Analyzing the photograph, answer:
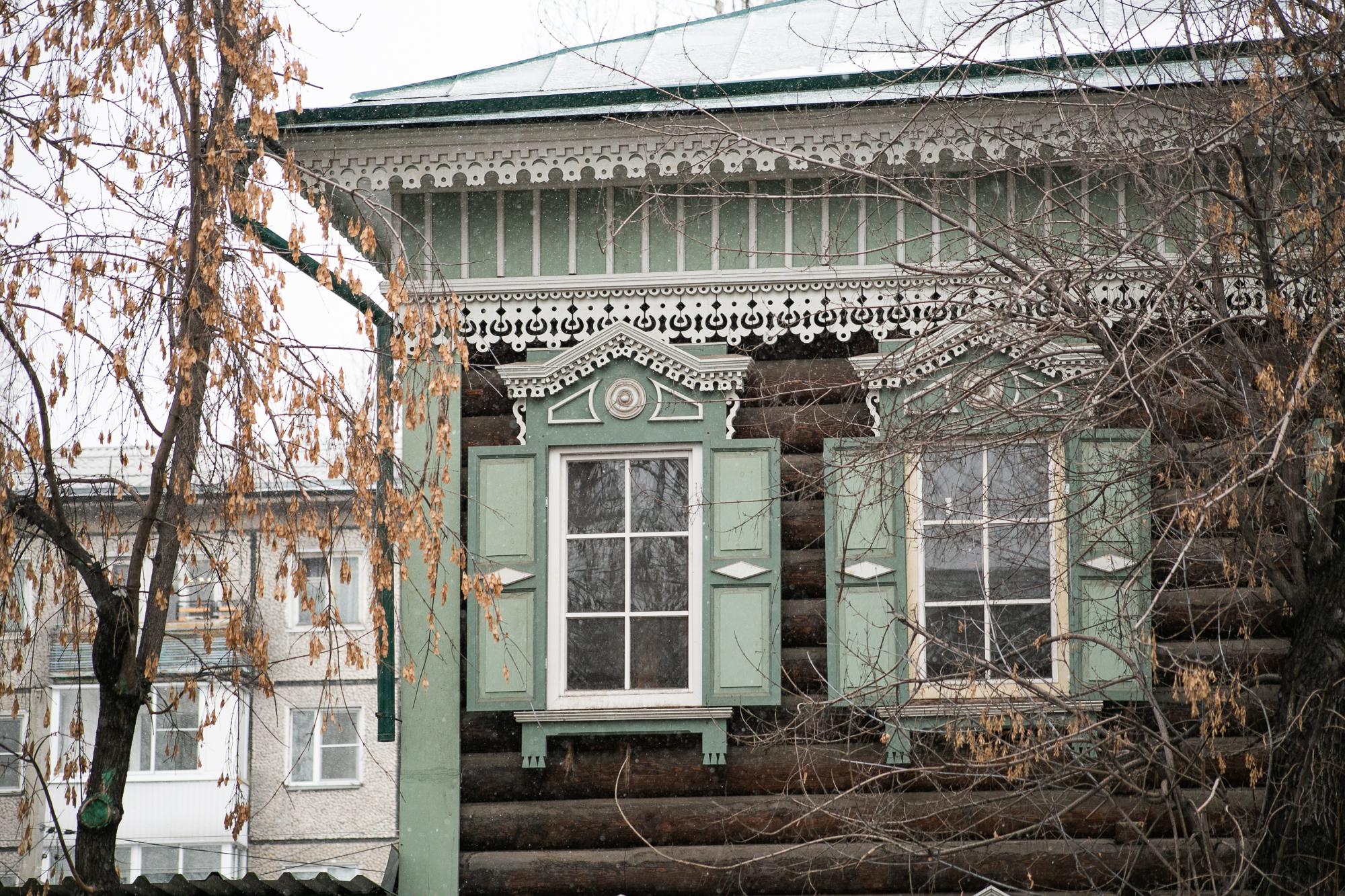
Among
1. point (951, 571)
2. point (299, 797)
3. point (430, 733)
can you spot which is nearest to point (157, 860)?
point (299, 797)

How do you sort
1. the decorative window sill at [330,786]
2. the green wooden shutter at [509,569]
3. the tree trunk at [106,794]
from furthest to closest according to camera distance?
the decorative window sill at [330,786] < the green wooden shutter at [509,569] < the tree trunk at [106,794]

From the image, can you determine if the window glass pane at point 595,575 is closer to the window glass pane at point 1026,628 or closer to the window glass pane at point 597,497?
the window glass pane at point 597,497

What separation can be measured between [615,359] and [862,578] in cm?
168

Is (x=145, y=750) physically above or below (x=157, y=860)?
above

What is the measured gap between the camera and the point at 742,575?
24.6 feet

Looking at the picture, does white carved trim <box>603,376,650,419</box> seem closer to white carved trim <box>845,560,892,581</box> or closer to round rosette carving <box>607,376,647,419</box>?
round rosette carving <box>607,376,647,419</box>

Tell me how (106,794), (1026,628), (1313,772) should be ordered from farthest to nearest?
(1026,628), (106,794), (1313,772)

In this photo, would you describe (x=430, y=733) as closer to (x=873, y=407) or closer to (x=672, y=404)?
(x=672, y=404)

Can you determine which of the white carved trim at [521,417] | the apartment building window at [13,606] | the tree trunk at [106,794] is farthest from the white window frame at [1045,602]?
the apartment building window at [13,606]

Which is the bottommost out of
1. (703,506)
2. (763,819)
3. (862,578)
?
(763,819)

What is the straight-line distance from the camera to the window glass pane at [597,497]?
777 cm

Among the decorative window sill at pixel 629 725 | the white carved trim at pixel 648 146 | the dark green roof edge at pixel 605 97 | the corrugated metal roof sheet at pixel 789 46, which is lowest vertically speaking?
the decorative window sill at pixel 629 725

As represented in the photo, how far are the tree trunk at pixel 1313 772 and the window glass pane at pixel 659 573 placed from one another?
2980 millimetres

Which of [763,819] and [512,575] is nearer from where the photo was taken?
[763,819]
